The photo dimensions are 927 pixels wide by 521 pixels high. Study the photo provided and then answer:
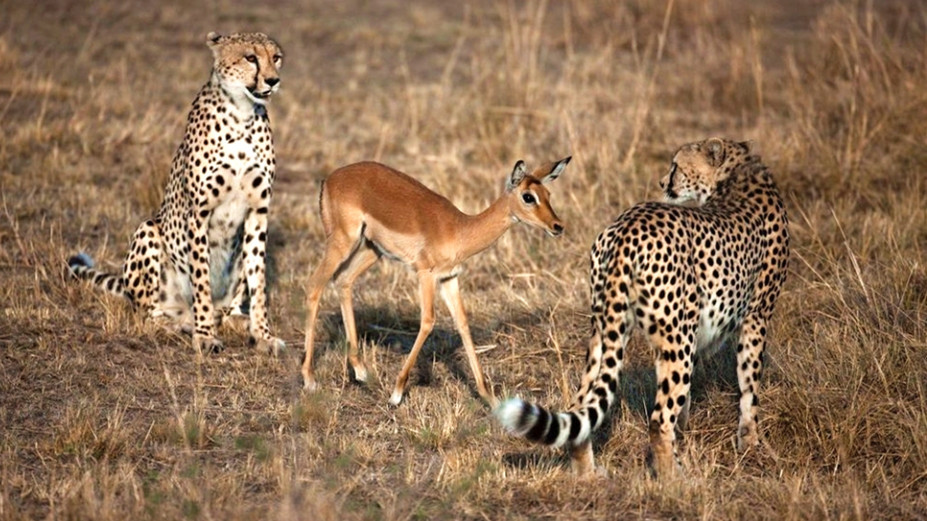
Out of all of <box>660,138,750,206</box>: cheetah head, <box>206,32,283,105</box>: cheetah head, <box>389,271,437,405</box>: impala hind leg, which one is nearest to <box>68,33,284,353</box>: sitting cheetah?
<box>206,32,283,105</box>: cheetah head

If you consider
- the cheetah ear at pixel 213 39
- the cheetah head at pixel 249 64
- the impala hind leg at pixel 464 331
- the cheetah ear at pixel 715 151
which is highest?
the cheetah ear at pixel 213 39

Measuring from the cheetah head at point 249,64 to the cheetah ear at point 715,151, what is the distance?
7.14 ft

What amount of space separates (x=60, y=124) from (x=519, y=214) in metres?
5.35

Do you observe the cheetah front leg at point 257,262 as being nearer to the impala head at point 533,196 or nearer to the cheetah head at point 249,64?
the cheetah head at point 249,64

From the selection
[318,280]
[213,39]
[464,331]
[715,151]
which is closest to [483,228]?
[464,331]

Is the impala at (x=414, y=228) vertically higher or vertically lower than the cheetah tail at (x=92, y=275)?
higher

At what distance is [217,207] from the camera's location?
7121 millimetres

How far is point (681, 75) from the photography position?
39.5 ft

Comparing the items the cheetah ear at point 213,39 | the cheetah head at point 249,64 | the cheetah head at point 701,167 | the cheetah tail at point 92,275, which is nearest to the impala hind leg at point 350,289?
the cheetah head at point 249,64

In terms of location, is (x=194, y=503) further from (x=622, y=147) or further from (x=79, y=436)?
(x=622, y=147)

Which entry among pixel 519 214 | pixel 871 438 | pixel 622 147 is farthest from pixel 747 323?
pixel 622 147

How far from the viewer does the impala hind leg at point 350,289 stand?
653 cm

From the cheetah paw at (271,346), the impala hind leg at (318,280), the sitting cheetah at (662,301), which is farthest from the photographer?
the cheetah paw at (271,346)

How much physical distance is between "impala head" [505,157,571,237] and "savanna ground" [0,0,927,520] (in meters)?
0.78
